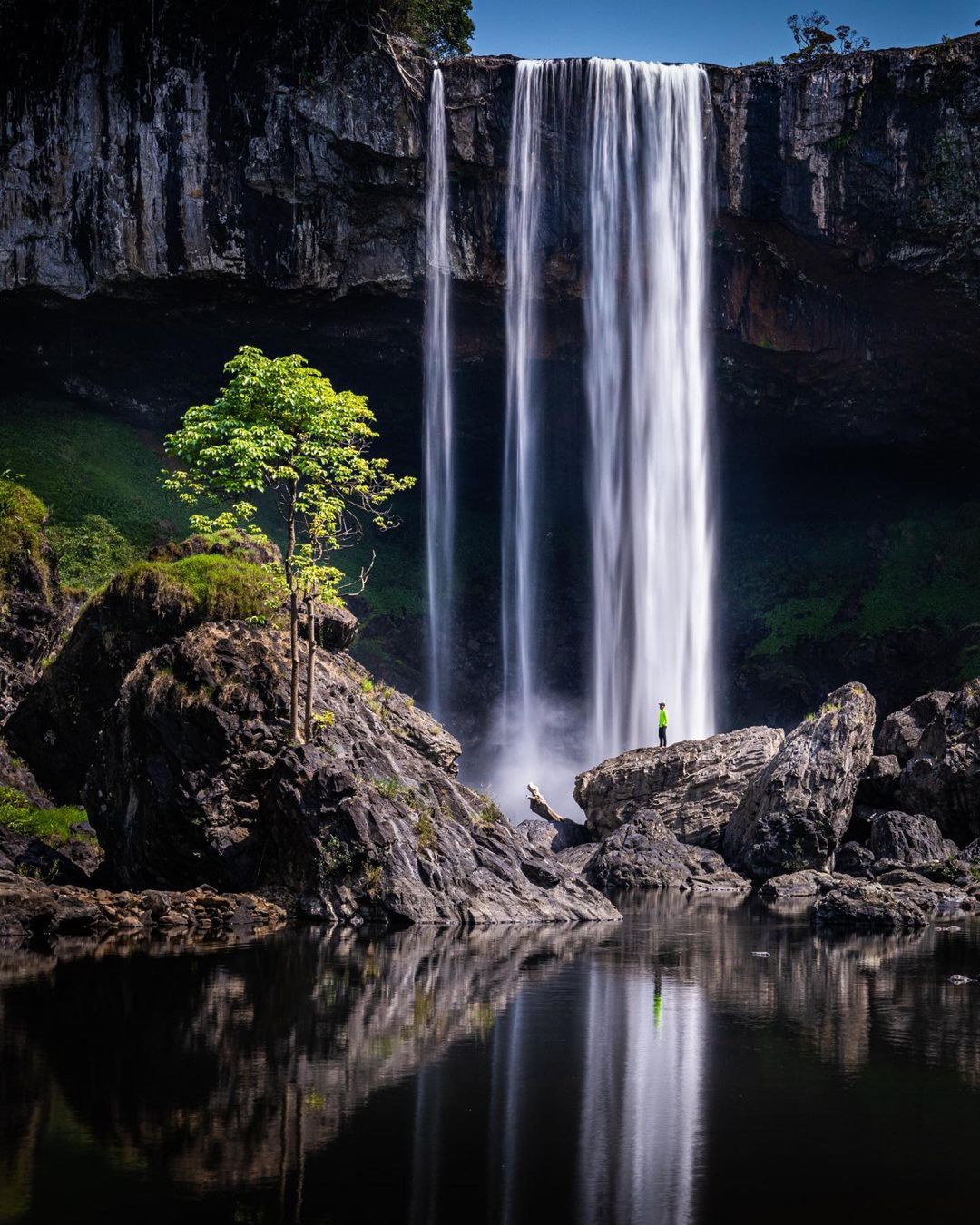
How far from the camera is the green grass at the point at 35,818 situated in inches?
780

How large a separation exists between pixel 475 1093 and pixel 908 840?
66.8 ft

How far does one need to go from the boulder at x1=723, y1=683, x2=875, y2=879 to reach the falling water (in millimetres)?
11746

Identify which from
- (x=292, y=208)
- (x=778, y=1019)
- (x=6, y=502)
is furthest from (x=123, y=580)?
(x=292, y=208)

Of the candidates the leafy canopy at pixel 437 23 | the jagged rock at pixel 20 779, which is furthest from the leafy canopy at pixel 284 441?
the leafy canopy at pixel 437 23

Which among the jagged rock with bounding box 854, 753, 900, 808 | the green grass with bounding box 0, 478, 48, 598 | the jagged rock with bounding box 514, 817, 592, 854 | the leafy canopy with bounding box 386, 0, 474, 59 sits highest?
the leafy canopy with bounding box 386, 0, 474, 59

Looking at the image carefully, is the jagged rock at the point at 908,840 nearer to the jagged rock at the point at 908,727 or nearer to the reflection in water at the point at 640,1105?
the jagged rock at the point at 908,727

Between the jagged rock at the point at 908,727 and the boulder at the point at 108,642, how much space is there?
62.6 ft

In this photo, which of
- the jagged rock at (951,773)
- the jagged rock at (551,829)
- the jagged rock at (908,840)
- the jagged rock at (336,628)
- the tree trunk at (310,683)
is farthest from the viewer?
the jagged rock at (551,829)

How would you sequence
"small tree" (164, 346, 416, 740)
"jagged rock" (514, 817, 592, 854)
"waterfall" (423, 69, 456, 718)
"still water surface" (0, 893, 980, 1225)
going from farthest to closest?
"waterfall" (423, 69, 456, 718) → "jagged rock" (514, 817, 592, 854) → "small tree" (164, 346, 416, 740) → "still water surface" (0, 893, 980, 1225)

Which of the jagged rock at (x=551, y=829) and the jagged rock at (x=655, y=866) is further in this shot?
the jagged rock at (x=551, y=829)

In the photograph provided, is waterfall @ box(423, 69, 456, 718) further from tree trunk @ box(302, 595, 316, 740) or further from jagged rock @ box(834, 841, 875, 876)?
tree trunk @ box(302, 595, 316, 740)

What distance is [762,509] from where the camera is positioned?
53.5 meters

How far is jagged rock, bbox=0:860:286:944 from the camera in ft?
44.9

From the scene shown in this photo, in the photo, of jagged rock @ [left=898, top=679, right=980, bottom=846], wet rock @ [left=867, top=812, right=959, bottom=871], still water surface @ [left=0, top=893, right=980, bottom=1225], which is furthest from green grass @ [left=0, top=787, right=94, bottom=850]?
jagged rock @ [left=898, top=679, right=980, bottom=846]
